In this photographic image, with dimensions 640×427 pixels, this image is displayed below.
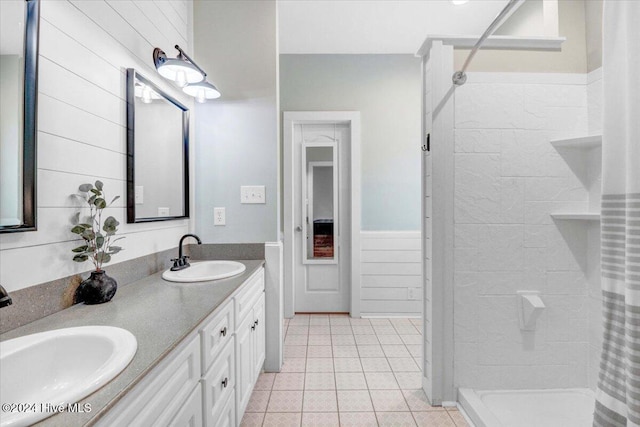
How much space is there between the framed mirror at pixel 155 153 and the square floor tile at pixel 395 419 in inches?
65.5

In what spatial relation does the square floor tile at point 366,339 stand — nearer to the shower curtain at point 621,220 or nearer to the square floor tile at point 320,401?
the square floor tile at point 320,401

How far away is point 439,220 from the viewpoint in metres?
1.75

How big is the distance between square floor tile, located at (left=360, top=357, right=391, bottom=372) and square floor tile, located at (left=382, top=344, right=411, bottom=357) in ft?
0.33

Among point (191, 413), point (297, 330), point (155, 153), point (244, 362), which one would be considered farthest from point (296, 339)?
point (155, 153)

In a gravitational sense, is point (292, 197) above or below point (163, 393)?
above

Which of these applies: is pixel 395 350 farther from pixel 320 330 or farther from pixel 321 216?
pixel 321 216

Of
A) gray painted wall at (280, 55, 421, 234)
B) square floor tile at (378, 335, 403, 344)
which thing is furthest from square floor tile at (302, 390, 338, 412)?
gray painted wall at (280, 55, 421, 234)

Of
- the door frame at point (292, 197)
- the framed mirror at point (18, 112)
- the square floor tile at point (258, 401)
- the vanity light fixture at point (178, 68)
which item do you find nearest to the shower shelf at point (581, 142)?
the door frame at point (292, 197)

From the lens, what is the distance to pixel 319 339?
2.70m

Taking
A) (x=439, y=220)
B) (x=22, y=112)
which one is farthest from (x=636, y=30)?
(x=22, y=112)

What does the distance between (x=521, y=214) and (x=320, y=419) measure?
63.3 inches

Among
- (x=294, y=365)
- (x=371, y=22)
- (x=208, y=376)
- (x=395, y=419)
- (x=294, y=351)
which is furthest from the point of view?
(x=371, y=22)

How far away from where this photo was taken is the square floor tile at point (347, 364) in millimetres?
2197

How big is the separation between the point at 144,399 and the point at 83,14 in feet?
4.73
